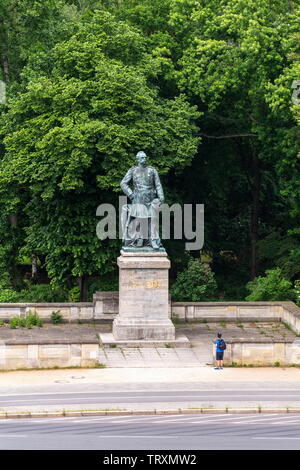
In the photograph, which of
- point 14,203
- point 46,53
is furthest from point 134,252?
point 46,53

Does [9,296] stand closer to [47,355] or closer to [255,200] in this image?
[47,355]

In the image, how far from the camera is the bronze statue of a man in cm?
4297

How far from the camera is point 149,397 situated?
33.7 metres

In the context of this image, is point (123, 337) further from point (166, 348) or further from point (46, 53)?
point (46, 53)

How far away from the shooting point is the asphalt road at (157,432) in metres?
27.0

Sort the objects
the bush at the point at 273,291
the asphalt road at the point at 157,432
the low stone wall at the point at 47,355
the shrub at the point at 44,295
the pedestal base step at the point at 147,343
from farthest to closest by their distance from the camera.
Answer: the shrub at the point at 44,295 → the bush at the point at 273,291 → the pedestal base step at the point at 147,343 → the low stone wall at the point at 47,355 → the asphalt road at the point at 157,432

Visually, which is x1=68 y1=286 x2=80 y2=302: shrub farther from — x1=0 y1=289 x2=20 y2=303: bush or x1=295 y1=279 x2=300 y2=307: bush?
x1=295 y1=279 x2=300 y2=307: bush

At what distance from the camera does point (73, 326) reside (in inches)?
1807

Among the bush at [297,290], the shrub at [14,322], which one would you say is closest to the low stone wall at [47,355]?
the shrub at [14,322]

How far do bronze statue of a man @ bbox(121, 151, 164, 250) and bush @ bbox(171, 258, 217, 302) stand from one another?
7.66 meters

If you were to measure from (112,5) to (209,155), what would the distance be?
9132mm

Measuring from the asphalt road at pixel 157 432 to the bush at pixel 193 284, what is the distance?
18.8 m

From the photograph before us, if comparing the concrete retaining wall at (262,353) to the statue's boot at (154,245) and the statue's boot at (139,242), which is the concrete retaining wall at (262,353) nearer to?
the statue's boot at (154,245)

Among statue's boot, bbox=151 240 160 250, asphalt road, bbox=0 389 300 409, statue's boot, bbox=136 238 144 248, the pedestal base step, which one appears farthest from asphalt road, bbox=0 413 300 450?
statue's boot, bbox=136 238 144 248
